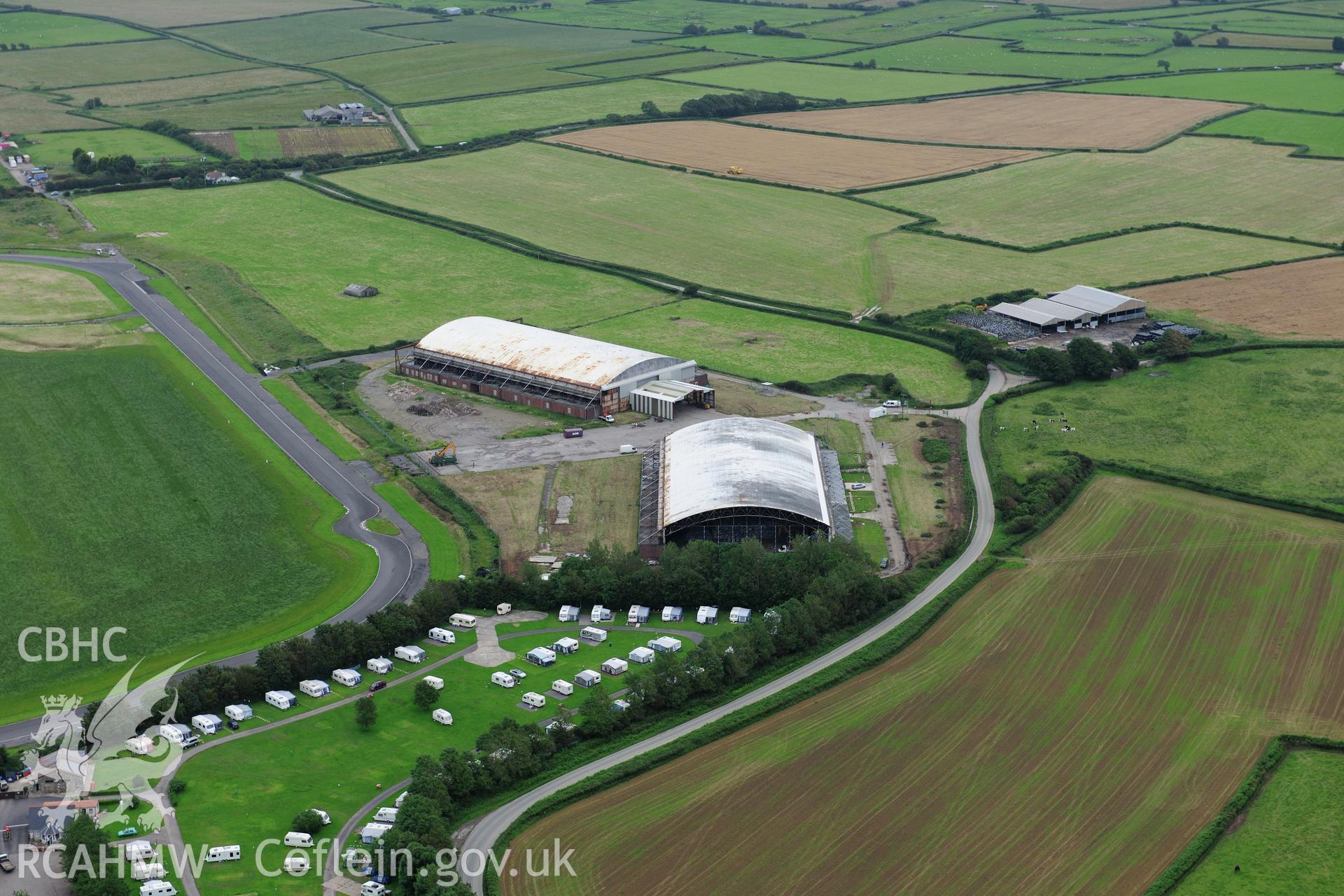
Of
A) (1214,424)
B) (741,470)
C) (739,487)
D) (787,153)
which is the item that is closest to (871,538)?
(739,487)

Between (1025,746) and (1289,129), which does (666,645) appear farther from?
(1289,129)

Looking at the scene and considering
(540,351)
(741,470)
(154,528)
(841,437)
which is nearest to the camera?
(154,528)

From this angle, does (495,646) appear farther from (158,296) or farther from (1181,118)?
(1181,118)

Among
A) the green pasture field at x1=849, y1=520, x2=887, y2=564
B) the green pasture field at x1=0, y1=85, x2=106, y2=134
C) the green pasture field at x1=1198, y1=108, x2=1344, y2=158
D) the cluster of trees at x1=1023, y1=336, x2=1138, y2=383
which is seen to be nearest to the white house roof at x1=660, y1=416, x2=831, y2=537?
the green pasture field at x1=849, y1=520, x2=887, y2=564

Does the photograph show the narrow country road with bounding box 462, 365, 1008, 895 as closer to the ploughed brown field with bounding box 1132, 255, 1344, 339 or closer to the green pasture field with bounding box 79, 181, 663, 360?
the ploughed brown field with bounding box 1132, 255, 1344, 339

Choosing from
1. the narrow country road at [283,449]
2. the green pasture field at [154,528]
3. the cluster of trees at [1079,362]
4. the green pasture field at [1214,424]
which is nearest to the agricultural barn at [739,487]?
the narrow country road at [283,449]

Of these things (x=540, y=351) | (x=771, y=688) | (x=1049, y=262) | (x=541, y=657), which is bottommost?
(x=541, y=657)

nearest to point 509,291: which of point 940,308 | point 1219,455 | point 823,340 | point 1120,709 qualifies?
point 823,340
